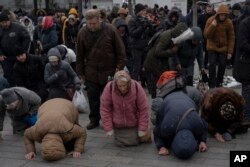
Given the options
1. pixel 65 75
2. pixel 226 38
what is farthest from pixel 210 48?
pixel 65 75

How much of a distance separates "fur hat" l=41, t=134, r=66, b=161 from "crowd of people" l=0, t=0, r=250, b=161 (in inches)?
0.5

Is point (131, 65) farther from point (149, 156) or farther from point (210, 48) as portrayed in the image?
point (149, 156)

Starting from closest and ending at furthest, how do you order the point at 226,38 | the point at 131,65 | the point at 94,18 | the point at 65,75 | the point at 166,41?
the point at 94,18, the point at 166,41, the point at 65,75, the point at 226,38, the point at 131,65

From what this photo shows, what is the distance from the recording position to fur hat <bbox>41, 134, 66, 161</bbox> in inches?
236

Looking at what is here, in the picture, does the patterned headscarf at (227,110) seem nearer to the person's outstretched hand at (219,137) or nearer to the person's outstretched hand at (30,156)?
the person's outstretched hand at (219,137)

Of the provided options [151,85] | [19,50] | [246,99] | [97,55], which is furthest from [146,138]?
[19,50]

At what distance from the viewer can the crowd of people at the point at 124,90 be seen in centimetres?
616

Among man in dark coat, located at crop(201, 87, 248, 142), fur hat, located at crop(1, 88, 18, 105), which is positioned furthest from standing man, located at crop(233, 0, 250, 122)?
fur hat, located at crop(1, 88, 18, 105)

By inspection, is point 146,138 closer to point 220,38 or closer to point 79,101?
point 79,101

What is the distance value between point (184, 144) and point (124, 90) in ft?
3.48

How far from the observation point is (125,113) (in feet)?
21.3

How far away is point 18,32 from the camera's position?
8.89 meters

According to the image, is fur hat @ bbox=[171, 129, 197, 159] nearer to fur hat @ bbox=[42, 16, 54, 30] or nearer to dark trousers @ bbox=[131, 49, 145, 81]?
dark trousers @ bbox=[131, 49, 145, 81]

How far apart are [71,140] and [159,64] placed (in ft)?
7.34
